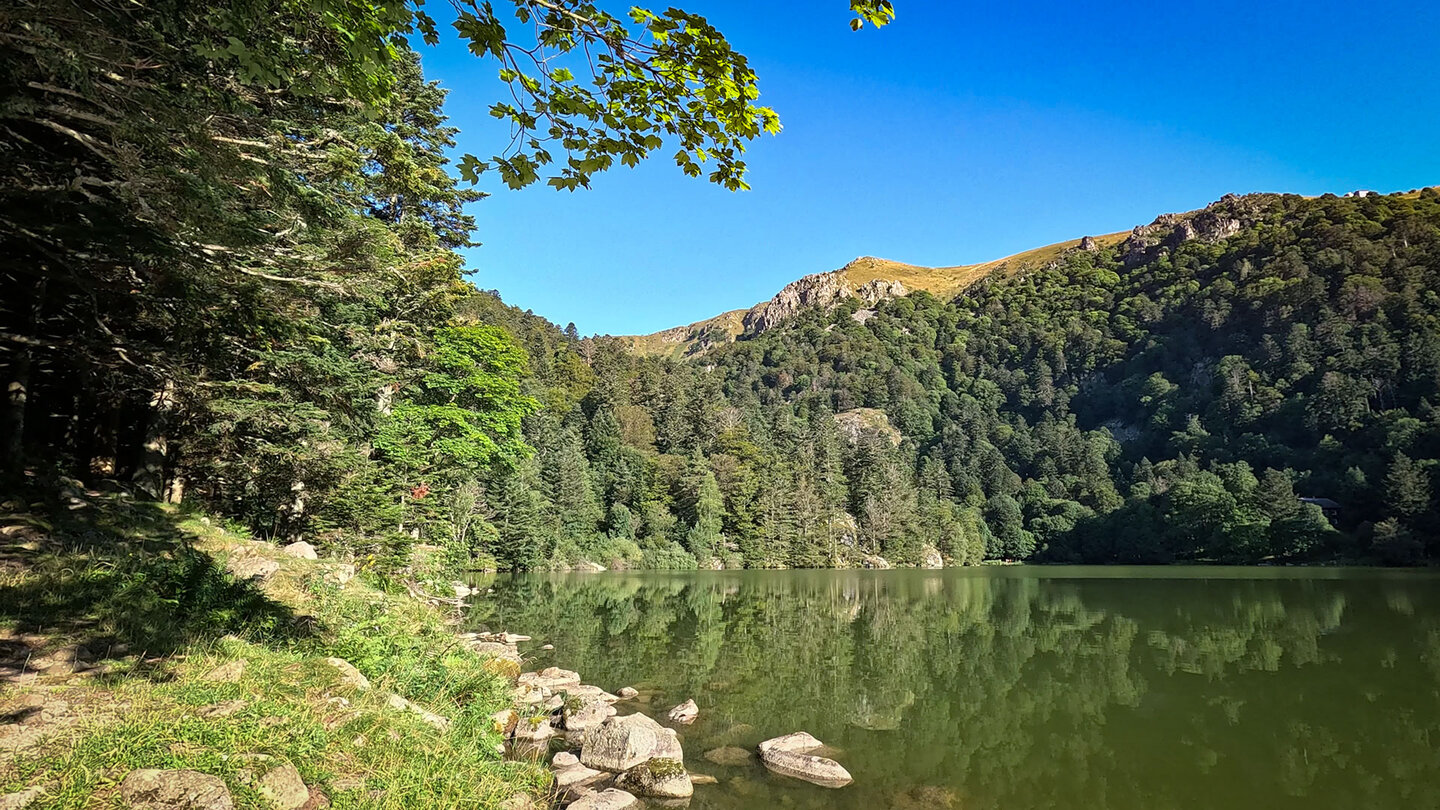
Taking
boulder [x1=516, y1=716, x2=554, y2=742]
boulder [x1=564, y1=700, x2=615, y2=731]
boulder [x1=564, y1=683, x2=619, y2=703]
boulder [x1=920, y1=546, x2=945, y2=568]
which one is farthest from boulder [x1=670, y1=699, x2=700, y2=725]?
boulder [x1=920, y1=546, x2=945, y2=568]

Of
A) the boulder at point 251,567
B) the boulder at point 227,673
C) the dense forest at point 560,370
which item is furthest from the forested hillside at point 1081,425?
the boulder at point 227,673

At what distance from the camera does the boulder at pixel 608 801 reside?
810 centimetres

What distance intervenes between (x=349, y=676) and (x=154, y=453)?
11.8 m

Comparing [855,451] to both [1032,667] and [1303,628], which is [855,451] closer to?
[1303,628]

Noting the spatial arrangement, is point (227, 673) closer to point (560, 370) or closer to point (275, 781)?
point (275, 781)

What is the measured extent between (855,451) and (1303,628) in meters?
75.1

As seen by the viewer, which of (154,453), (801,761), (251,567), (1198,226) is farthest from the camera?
(1198,226)

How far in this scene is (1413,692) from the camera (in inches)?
592

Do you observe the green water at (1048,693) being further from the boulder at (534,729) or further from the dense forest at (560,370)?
the dense forest at (560,370)

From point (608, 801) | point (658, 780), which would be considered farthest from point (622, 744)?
point (608, 801)

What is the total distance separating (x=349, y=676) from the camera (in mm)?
7637

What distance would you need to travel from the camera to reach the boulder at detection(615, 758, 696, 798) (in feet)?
30.3

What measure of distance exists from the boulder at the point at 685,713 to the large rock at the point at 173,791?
9519 millimetres

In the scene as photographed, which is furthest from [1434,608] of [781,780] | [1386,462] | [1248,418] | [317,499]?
[1248,418]
